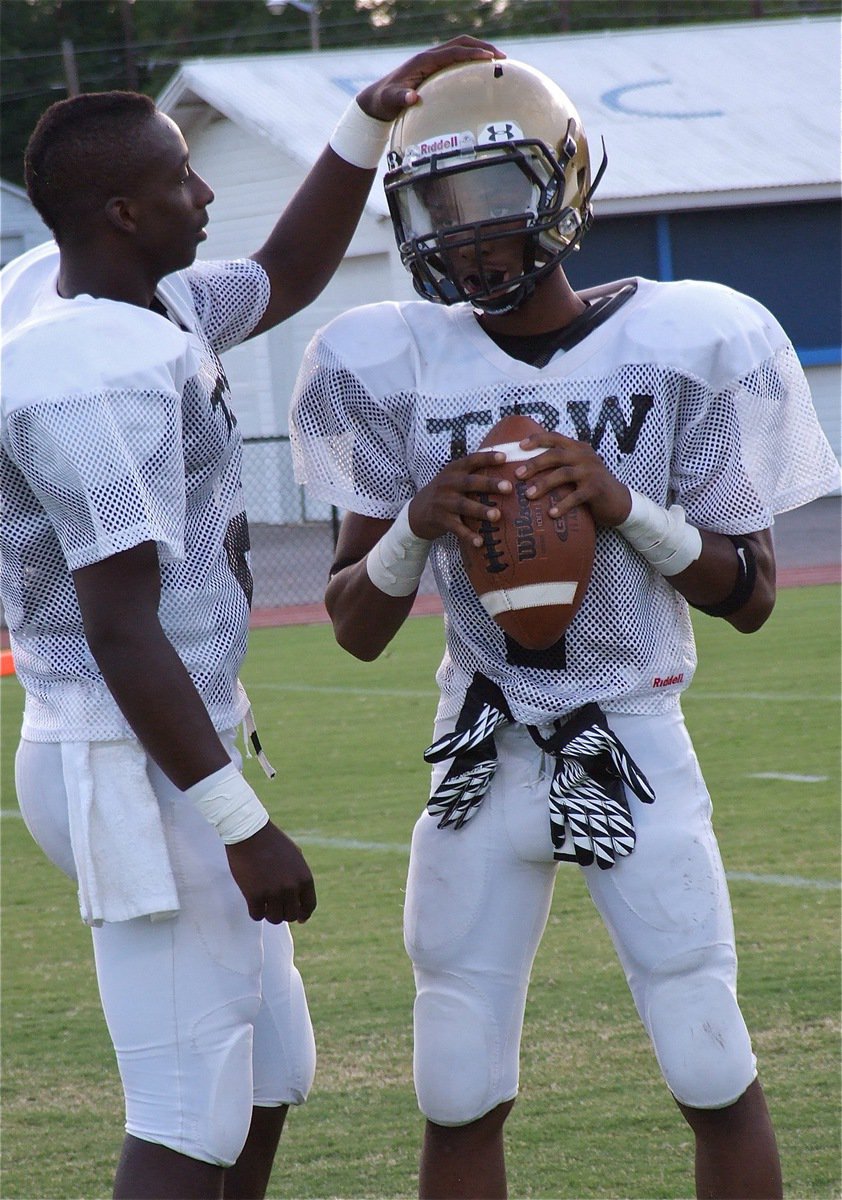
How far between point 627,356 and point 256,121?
15.5 meters

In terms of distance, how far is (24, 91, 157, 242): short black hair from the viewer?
7.50 ft

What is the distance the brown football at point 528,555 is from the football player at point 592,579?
1.2 inches

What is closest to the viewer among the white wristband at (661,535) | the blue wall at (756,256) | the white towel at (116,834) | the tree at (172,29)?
the white towel at (116,834)

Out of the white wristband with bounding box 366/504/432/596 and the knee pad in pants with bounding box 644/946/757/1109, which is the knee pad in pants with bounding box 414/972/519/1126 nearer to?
the knee pad in pants with bounding box 644/946/757/1109

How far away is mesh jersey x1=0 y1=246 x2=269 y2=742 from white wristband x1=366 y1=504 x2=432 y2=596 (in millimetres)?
218

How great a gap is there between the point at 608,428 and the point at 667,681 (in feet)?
1.34

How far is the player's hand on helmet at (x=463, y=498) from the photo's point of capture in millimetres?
2340

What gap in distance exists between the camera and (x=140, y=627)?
2160 mm

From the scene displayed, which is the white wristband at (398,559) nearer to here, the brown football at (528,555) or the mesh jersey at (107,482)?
the brown football at (528,555)

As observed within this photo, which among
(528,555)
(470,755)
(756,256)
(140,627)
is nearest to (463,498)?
(528,555)

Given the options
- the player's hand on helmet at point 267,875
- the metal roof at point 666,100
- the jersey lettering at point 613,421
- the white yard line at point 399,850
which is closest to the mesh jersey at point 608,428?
the jersey lettering at point 613,421

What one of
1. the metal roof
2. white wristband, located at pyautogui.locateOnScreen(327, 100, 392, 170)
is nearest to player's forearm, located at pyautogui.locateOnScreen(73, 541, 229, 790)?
white wristband, located at pyautogui.locateOnScreen(327, 100, 392, 170)

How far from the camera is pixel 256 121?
17125mm

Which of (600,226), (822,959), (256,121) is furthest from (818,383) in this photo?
(822,959)
